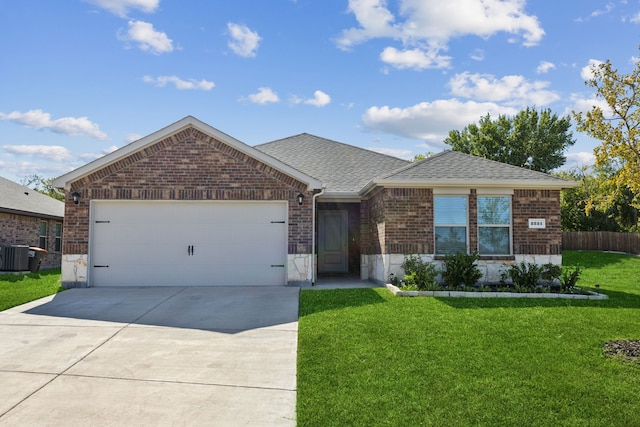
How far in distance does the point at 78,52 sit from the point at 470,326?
37.1 feet

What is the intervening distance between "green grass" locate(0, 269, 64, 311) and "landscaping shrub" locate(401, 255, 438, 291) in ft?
27.5

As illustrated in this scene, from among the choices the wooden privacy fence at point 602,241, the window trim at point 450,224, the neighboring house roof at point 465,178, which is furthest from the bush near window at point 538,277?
the wooden privacy fence at point 602,241

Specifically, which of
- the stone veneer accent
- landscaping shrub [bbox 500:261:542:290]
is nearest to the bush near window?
landscaping shrub [bbox 500:261:542:290]

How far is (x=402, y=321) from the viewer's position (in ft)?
24.6

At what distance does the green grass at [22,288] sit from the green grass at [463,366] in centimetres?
613

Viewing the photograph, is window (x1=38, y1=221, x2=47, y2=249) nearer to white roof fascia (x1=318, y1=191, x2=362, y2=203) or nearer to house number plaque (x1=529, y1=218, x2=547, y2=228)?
white roof fascia (x1=318, y1=191, x2=362, y2=203)

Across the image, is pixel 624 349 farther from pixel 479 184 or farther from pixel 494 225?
pixel 479 184

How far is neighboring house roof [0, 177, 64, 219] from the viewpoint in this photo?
1715 cm

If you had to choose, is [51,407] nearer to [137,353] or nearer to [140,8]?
Answer: [137,353]

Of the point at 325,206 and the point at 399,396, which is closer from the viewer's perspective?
the point at 399,396

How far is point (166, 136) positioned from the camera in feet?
38.0

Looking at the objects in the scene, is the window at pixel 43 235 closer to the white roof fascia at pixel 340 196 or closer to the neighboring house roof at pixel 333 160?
the neighboring house roof at pixel 333 160

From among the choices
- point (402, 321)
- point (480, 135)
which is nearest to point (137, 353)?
point (402, 321)

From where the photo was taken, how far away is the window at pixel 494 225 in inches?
460
